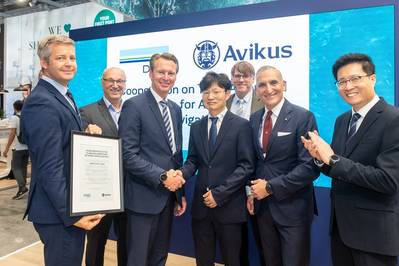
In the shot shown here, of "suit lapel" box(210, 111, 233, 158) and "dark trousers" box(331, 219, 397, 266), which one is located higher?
"suit lapel" box(210, 111, 233, 158)

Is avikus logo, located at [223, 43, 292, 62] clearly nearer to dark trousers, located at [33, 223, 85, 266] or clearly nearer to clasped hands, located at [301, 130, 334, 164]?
clasped hands, located at [301, 130, 334, 164]

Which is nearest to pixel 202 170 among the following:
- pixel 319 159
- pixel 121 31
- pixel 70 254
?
pixel 319 159

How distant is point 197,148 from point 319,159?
0.92 meters

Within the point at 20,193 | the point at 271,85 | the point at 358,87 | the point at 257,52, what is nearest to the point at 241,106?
the point at 257,52

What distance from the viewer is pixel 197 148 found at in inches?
97.6

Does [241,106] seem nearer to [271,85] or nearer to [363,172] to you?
[271,85]

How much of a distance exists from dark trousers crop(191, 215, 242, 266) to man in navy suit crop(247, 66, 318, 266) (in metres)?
0.19

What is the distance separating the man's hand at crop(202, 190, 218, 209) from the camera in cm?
226

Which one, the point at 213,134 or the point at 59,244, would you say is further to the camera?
the point at 213,134

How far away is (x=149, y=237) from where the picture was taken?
2295 millimetres

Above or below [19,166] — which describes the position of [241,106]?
above

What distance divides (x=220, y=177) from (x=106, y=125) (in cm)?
110

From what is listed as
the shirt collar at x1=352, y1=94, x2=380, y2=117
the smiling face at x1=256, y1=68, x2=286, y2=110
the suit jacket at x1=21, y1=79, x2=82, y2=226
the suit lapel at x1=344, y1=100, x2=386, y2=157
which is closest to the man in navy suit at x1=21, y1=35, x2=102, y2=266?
the suit jacket at x1=21, y1=79, x2=82, y2=226

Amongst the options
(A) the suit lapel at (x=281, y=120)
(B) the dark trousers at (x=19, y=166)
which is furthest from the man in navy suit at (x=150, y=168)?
(B) the dark trousers at (x=19, y=166)
